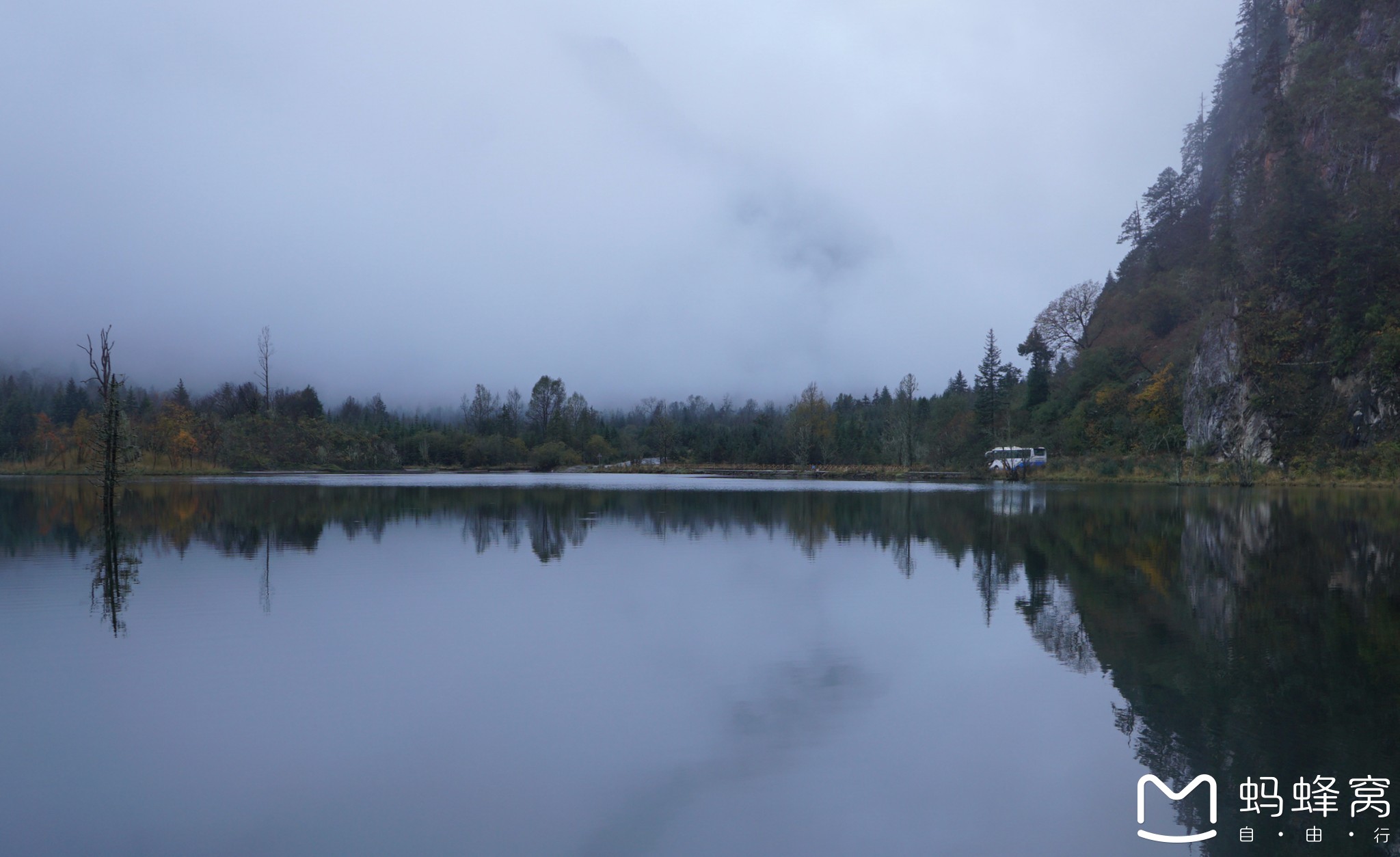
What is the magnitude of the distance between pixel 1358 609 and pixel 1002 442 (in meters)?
66.4

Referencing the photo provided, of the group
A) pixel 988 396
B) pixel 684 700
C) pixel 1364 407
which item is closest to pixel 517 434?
pixel 988 396

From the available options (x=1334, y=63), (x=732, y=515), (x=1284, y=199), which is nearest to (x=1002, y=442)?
(x=1284, y=199)

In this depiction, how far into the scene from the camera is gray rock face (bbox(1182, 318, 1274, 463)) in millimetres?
50719

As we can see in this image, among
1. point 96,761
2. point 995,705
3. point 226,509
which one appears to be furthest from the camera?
point 226,509

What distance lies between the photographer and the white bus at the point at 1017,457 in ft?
233

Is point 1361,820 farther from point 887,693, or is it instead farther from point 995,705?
point 887,693

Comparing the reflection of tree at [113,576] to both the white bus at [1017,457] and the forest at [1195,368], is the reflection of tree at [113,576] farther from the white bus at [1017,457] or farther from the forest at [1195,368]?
the white bus at [1017,457]

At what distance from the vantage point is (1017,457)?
235 ft

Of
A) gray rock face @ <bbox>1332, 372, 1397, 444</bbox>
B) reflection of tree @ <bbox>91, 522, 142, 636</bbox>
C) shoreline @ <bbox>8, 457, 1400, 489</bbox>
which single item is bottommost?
shoreline @ <bbox>8, 457, 1400, 489</bbox>

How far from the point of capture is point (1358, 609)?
11.4m

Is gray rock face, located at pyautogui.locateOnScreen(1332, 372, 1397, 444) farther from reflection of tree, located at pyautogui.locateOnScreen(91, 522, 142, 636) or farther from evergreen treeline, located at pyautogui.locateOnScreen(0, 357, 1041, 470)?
reflection of tree, located at pyautogui.locateOnScreen(91, 522, 142, 636)

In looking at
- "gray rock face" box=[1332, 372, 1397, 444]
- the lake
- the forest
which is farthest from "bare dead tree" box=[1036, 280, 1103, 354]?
the lake

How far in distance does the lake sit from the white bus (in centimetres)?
5527

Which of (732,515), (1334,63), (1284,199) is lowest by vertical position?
(732,515)
